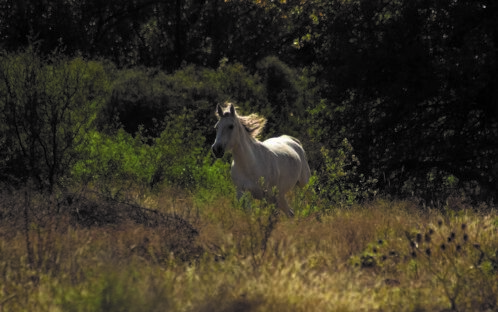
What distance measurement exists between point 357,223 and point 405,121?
791 centimetres

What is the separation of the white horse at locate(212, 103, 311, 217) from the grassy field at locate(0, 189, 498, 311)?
6.30ft

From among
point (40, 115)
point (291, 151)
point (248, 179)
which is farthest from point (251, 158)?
point (40, 115)

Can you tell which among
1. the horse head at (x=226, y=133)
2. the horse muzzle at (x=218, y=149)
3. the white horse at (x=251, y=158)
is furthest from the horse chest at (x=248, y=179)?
the horse muzzle at (x=218, y=149)

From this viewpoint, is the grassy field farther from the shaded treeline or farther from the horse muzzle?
the shaded treeline

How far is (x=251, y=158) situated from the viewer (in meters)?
13.6

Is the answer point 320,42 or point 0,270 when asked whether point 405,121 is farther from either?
point 0,270

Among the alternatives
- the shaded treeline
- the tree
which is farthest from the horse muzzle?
the tree

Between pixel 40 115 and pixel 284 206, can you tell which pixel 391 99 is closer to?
pixel 284 206

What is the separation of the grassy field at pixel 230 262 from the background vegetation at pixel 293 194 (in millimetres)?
27

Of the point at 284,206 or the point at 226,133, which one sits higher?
the point at 226,133

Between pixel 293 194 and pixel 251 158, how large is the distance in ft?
9.83

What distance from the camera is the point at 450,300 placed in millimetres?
6949

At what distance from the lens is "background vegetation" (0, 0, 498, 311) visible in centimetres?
712

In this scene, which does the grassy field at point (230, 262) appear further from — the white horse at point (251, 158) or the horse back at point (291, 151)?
the horse back at point (291, 151)
